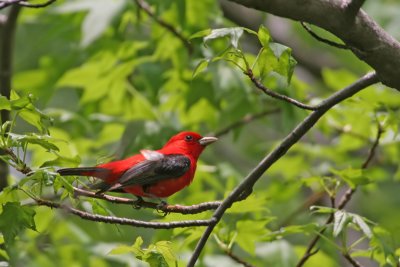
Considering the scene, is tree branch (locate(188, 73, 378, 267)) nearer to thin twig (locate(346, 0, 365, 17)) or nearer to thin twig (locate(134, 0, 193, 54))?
thin twig (locate(346, 0, 365, 17))

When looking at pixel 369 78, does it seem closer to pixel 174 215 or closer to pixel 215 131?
pixel 174 215

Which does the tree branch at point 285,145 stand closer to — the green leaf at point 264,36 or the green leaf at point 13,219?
the green leaf at point 264,36

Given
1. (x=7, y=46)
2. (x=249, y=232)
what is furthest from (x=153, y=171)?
(x=7, y=46)

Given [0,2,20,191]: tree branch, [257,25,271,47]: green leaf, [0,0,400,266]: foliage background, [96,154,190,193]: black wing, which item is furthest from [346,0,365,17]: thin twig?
[0,2,20,191]: tree branch

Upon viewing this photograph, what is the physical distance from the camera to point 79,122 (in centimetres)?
633

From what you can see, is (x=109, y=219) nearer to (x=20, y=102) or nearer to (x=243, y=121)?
(x=20, y=102)

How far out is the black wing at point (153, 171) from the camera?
13.1 ft

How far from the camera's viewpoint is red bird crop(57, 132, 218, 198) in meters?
3.91

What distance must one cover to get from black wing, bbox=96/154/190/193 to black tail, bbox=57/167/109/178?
2.6 inches

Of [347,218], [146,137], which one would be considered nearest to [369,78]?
[347,218]

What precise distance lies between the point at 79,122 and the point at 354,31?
11.8 ft

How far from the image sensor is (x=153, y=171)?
4281 millimetres

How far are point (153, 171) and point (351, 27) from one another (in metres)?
1.58

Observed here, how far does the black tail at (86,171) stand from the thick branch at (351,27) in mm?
1046
